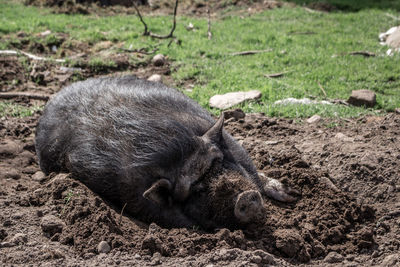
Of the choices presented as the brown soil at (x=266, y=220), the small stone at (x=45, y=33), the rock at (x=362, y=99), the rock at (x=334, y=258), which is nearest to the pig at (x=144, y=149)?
the brown soil at (x=266, y=220)

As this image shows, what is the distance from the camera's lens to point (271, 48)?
35.3ft

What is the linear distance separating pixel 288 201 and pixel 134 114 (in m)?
1.67

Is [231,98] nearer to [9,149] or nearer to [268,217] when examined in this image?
[9,149]

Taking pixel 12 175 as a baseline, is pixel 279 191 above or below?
above

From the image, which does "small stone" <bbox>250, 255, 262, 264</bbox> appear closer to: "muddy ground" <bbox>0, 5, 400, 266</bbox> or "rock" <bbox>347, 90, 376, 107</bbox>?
"muddy ground" <bbox>0, 5, 400, 266</bbox>

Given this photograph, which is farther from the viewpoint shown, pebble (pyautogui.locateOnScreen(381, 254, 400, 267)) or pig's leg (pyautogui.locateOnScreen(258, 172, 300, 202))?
pig's leg (pyautogui.locateOnScreen(258, 172, 300, 202))

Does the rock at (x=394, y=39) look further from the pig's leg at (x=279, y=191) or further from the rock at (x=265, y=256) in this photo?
the rock at (x=265, y=256)

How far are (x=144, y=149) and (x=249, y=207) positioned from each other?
1.04 meters

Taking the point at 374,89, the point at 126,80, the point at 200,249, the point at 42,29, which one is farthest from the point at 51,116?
the point at 42,29

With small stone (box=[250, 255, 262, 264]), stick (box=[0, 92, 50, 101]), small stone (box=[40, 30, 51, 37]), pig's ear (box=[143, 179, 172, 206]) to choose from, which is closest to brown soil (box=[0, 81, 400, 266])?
small stone (box=[250, 255, 262, 264])

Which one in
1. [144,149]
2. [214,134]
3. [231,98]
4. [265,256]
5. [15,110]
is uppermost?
[214,134]

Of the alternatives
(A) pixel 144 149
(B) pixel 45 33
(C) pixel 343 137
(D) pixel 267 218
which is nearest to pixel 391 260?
(D) pixel 267 218

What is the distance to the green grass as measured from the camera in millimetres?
6963

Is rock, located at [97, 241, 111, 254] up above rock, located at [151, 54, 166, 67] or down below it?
above
